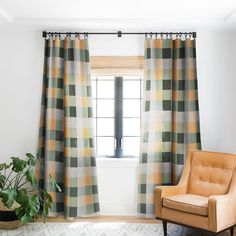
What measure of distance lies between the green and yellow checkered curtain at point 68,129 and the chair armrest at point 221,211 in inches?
57.6

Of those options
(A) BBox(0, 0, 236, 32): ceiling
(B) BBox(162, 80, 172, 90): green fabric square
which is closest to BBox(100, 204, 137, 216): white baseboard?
(B) BBox(162, 80, 172, 90): green fabric square

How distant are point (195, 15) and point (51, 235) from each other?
280 centimetres

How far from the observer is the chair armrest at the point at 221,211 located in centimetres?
285

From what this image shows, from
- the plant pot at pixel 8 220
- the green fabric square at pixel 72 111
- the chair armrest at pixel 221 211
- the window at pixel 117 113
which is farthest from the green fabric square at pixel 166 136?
the plant pot at pixel 8 220

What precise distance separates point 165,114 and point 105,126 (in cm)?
82

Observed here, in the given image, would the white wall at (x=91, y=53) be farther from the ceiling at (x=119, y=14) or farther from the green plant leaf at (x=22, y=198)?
the green plant leaf at (x=22, y=198)

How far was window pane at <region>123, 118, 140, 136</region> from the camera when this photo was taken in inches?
162

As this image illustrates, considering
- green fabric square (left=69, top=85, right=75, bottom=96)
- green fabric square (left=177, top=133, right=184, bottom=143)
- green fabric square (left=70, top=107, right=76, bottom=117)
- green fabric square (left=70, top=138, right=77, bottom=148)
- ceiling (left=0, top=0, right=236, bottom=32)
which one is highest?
ceiling (left=0, top=0, right=236, bottom=32)

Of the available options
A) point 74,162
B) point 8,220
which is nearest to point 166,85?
point 74,162

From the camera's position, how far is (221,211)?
2910 millimetres

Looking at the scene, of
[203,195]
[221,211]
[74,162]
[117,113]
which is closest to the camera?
[221,211]

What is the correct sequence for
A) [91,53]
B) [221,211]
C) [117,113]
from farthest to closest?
[117,113], [91,53], [221,211]

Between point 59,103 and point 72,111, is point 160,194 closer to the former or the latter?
point 72,111

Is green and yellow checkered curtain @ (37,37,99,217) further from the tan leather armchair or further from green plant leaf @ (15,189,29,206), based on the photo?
the tan leather armchair
